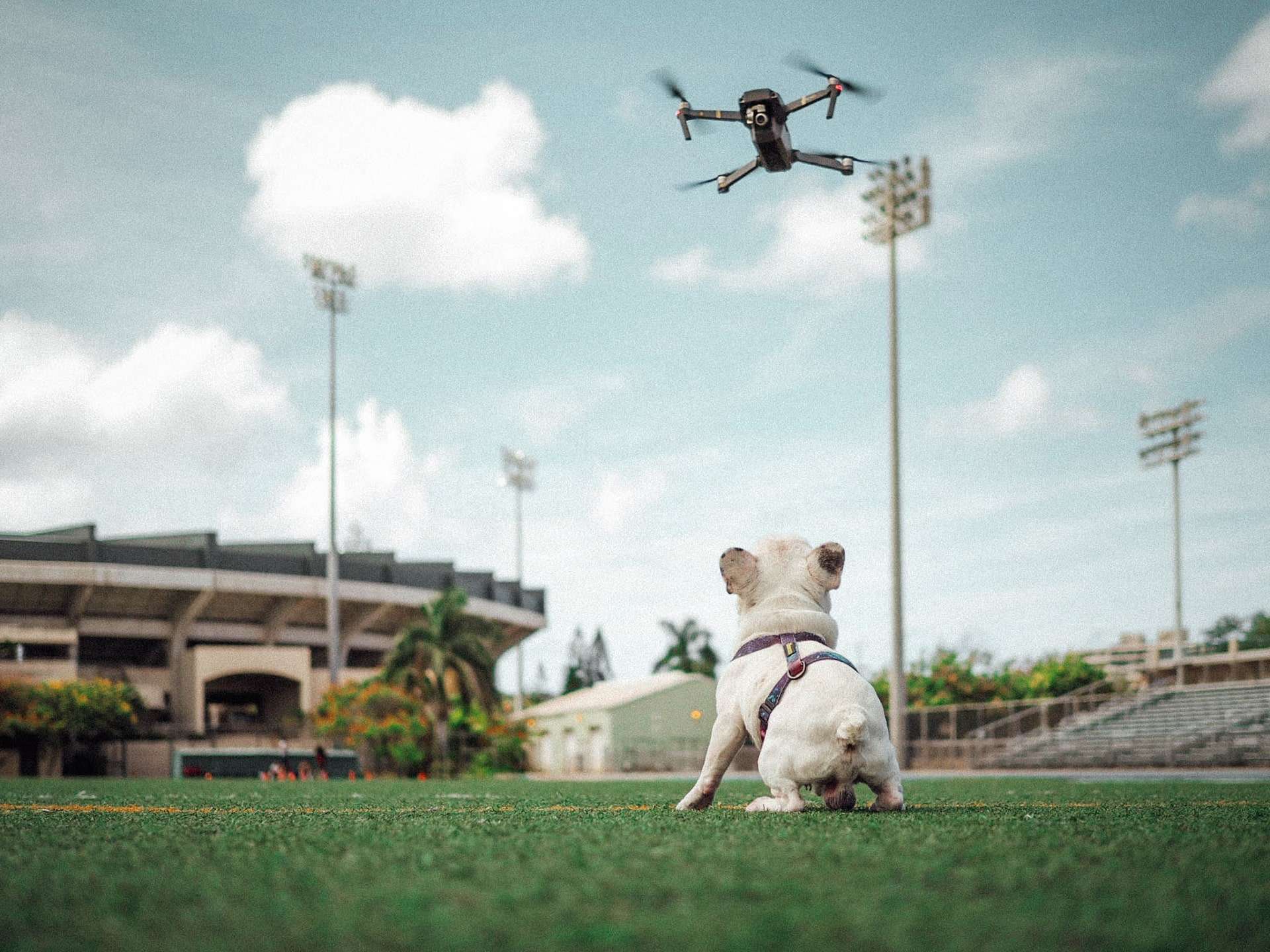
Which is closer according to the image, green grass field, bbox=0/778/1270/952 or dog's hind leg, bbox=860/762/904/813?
green grass field, bbox=0/778/1270/952

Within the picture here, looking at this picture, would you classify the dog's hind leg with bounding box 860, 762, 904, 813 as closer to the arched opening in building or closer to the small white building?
the small white building

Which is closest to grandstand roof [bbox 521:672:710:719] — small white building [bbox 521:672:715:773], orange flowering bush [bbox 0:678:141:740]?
small white building [bbox 521:672:715:773]

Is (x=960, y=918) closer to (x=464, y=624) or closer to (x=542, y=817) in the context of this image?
(x=542, y=817)

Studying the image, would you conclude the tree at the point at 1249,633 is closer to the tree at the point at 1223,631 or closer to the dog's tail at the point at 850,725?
the tree at the point at 1223,631

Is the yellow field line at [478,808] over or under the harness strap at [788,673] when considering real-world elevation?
Result: under

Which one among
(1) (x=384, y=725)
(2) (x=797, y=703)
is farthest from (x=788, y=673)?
(1) (x=384, y=725)

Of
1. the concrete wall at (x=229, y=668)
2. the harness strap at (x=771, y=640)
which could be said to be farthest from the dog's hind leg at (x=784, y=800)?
the concrete wall at (x=229, y=668)

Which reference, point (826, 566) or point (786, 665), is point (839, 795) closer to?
point (786, 665)
